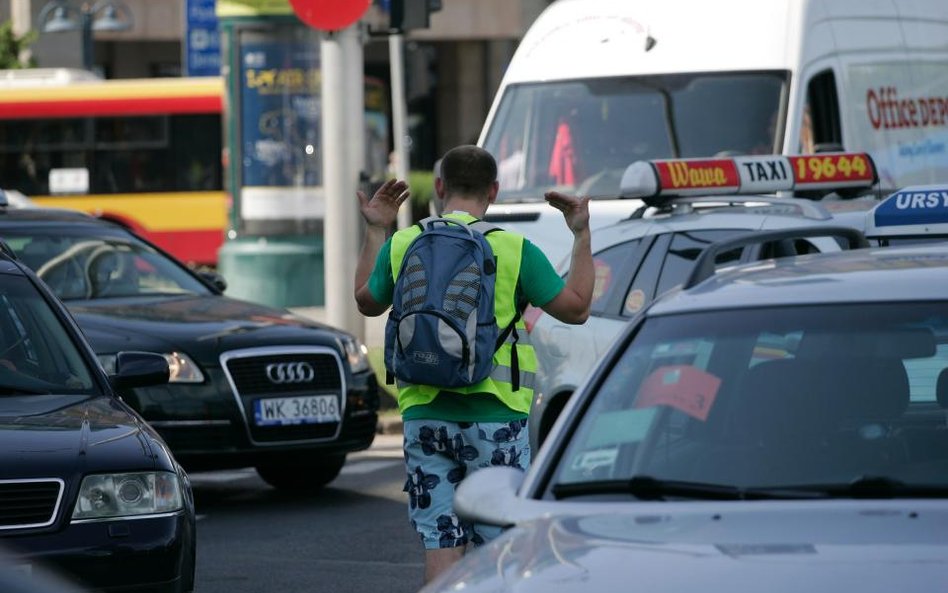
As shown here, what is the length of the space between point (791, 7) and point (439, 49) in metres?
32.8

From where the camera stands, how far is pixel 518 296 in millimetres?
5828

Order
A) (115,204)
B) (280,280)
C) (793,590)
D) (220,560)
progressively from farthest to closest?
(115,204), (280,280), (220,560), (793,590)

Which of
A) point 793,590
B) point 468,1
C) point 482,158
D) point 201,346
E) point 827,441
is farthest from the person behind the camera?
point 468,1

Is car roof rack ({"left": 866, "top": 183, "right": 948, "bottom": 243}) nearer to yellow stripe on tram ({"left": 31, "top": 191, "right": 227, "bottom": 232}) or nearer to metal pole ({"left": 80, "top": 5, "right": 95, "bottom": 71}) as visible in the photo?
metal pole ({"left": 80, "top": 5, "right": 95, "bottom": 71})

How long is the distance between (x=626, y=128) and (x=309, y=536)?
406 cm

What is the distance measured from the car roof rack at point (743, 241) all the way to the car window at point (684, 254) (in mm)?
2563

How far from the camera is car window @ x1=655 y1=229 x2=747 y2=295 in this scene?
8.49 m

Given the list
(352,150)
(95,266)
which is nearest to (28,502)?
(95,266)

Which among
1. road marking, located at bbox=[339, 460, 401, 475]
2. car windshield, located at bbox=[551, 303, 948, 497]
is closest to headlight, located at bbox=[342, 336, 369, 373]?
road marking, located at bbox=[339, 460, 401, 475]

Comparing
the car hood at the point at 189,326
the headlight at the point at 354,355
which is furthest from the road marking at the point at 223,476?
the headlight at the point at 354,355

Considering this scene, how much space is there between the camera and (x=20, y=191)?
32969mm

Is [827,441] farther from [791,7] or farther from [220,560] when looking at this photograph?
[791,7]

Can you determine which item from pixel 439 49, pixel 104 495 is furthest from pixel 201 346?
pixel 439 49

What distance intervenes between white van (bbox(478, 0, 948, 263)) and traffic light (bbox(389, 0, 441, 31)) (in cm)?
188
